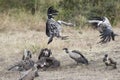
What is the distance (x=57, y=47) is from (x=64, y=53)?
877mm

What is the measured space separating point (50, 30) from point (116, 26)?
24.6ft

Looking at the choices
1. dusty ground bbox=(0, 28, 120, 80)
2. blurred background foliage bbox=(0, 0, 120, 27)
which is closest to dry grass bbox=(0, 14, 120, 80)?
dusty ground bbox=(0, 28, 120, 80)

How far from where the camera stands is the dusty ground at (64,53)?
11.2m

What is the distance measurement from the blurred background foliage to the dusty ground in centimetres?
134

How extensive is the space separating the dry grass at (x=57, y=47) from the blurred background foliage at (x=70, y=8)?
3.03 ft

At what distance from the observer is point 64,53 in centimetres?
1414

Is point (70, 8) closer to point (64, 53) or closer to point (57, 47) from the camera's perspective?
point (57, 47)

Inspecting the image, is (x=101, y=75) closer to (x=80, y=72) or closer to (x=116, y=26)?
(x=80, y=72)

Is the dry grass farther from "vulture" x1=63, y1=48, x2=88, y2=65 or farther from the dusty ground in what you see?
"vulture" x1=63, y1=48, x2=88, y2=65

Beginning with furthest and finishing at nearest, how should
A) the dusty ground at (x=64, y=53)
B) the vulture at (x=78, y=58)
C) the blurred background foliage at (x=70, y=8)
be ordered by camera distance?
1. the blurred background foliage at (x=70, y=8)
2. the vulture at (x=78, y=58)
3. the dusty ground at (x=64, y=53)

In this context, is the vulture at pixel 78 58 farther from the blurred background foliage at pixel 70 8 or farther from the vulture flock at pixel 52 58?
the blurred background foliage at pixel 70 8

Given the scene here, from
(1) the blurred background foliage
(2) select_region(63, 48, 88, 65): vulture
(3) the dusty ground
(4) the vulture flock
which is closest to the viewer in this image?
(3) the dusty ground

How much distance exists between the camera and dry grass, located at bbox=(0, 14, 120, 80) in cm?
1127

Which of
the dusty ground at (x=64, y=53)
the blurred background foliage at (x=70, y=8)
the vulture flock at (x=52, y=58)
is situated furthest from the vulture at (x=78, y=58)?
the blurred background foliage at (x=70, y=8)
